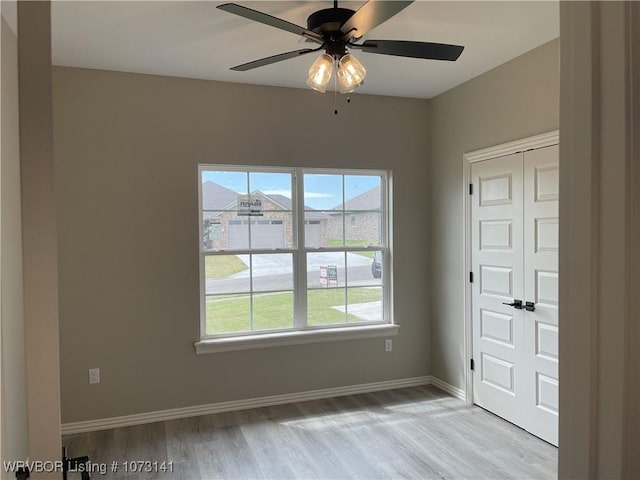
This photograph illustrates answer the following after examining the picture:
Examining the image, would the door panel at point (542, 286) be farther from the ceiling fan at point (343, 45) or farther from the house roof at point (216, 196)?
the house roof at point (216, 196)

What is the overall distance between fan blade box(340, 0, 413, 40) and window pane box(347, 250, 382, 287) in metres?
2.35

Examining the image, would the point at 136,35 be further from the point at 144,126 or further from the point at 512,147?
the point at 512,147

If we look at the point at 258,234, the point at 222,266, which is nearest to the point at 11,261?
the point at 222,266

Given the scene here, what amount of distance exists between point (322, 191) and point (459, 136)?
1281 millimetres

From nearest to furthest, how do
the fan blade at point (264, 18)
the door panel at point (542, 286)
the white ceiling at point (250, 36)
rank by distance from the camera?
the fan blade at point (264, 18) < the white ceiling at point (250, 36) < the door panel at point (542, 286)

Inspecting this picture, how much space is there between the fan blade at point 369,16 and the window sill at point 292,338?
2.51 m

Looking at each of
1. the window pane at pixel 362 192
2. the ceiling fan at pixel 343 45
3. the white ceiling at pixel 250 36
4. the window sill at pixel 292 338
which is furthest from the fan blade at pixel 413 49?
the window sill at pixel 292 338

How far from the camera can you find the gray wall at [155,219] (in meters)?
3.31

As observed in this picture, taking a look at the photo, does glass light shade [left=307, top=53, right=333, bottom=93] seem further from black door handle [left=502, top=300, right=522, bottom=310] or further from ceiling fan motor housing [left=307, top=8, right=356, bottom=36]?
black door handle [left=502, top=300, right=522, bottom=310]

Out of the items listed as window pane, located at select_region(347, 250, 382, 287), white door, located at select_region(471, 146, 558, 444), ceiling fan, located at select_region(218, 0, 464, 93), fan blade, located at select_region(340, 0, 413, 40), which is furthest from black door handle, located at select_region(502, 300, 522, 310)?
fan blade, located at select_region(340, 0, 413, 40)

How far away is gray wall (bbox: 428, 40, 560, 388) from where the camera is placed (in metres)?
3.09

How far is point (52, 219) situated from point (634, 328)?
77cm

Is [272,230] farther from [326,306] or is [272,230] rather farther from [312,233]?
[326,306]

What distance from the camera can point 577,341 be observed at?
24.2 inches
